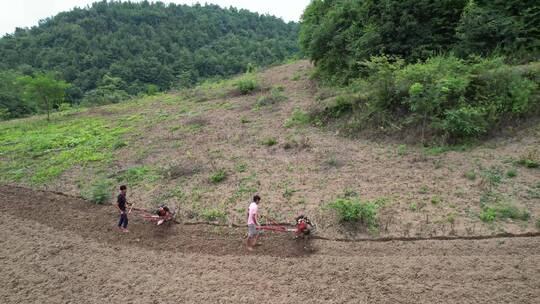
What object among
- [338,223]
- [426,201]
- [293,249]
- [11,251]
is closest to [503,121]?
[426,201]

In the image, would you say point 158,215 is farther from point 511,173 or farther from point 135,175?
point 511,173

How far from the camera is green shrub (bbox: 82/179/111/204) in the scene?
14.1 m

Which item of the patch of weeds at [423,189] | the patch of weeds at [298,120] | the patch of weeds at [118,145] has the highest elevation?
the patch of weeds at [298,120]

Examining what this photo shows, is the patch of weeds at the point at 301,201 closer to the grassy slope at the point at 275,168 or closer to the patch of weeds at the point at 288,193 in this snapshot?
the grassy slope at the point at 275,168

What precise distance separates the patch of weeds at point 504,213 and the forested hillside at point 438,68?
13.1ft

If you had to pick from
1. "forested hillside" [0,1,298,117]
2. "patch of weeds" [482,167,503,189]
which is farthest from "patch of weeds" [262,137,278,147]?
"forested hillside" [0,1,298,117]

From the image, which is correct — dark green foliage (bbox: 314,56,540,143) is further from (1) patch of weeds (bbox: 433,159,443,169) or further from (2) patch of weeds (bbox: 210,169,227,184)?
(2) patch of weeds (bbox: 210,169,227,184)

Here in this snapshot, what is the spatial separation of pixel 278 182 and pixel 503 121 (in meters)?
8.86

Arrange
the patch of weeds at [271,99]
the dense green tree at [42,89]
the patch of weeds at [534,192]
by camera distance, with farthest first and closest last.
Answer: the dense green tree at [42,89], the patch of weeds at [271,99], the patch of weeds at [534,192]

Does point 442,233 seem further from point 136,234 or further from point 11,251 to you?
point 11,251

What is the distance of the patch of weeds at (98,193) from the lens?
46.4 ft

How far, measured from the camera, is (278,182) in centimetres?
1366

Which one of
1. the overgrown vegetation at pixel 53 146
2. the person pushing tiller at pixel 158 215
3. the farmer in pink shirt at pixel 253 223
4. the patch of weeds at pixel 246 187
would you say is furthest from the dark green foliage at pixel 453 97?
the overgrown vegetation at pixel 53 146

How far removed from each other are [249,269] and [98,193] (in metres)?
8.03
